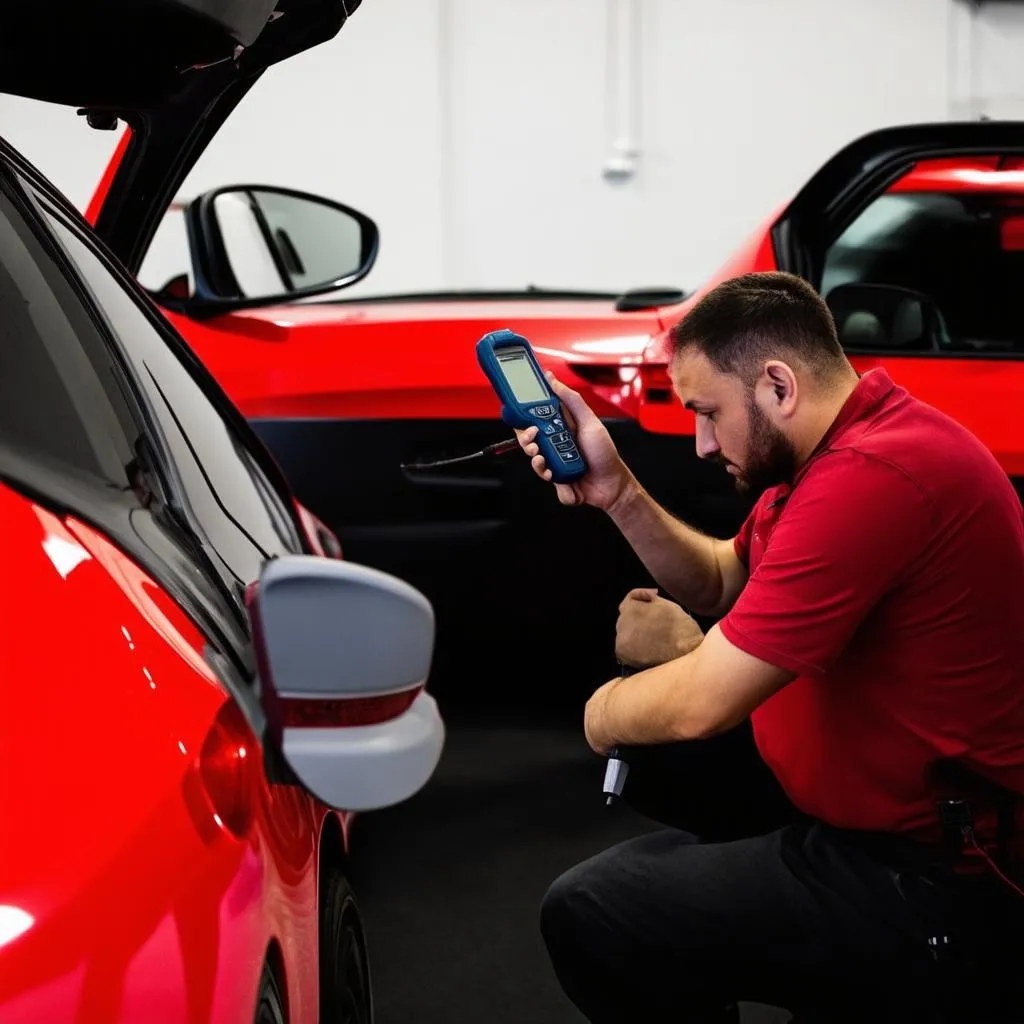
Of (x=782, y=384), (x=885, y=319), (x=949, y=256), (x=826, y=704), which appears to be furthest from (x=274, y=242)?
(x=826, y=704)

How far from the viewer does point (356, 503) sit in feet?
10.6

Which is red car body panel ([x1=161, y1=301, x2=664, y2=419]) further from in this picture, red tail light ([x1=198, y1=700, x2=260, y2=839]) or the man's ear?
red tail light ([x1=198, y1=700, x2=260, y2=839])

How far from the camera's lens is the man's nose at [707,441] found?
5.72 feet

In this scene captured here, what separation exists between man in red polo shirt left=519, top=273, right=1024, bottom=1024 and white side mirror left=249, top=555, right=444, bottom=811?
791 millimetres

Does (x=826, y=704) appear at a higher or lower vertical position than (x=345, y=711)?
lower

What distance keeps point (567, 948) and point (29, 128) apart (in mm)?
7496

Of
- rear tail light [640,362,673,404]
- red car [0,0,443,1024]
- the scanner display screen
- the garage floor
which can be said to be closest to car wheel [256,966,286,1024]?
red car [0,0,443,1024]

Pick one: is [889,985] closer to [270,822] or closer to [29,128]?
[270,822]

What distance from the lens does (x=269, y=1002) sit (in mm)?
877

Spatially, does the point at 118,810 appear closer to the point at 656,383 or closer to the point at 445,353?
the point at 656,383

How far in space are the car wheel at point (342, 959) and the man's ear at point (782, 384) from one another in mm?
714

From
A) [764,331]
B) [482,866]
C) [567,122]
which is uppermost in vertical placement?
[764,331]

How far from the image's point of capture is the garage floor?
2.23 metres

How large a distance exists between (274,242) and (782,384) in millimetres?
1972
